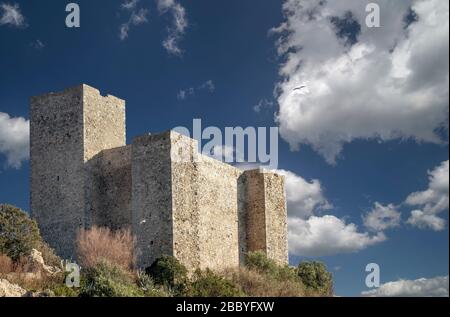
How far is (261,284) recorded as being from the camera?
2850cm

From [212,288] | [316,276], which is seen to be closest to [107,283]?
[212,288]

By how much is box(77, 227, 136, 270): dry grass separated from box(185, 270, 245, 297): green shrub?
2.84 meters

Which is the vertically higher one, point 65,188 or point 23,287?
point 65,188

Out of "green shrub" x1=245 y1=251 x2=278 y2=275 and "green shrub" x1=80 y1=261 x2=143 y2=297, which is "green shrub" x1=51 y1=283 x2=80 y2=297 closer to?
"green shrub" x1=80 y1=261 x2=143 y2=297

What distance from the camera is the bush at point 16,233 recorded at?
2788cm

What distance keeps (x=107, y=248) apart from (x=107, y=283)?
145 inches

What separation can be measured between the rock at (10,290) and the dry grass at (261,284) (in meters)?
7.77

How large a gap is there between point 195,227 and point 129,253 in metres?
2.63

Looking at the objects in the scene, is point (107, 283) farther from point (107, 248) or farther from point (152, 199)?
point (152, 199)

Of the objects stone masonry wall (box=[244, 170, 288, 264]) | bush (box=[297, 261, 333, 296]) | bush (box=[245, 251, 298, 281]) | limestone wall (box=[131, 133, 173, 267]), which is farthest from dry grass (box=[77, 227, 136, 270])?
bush (box=[297, 261, 333, 296])

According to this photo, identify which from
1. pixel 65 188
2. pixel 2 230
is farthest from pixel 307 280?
pixel 2 230

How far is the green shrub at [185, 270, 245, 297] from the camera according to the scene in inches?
1009
